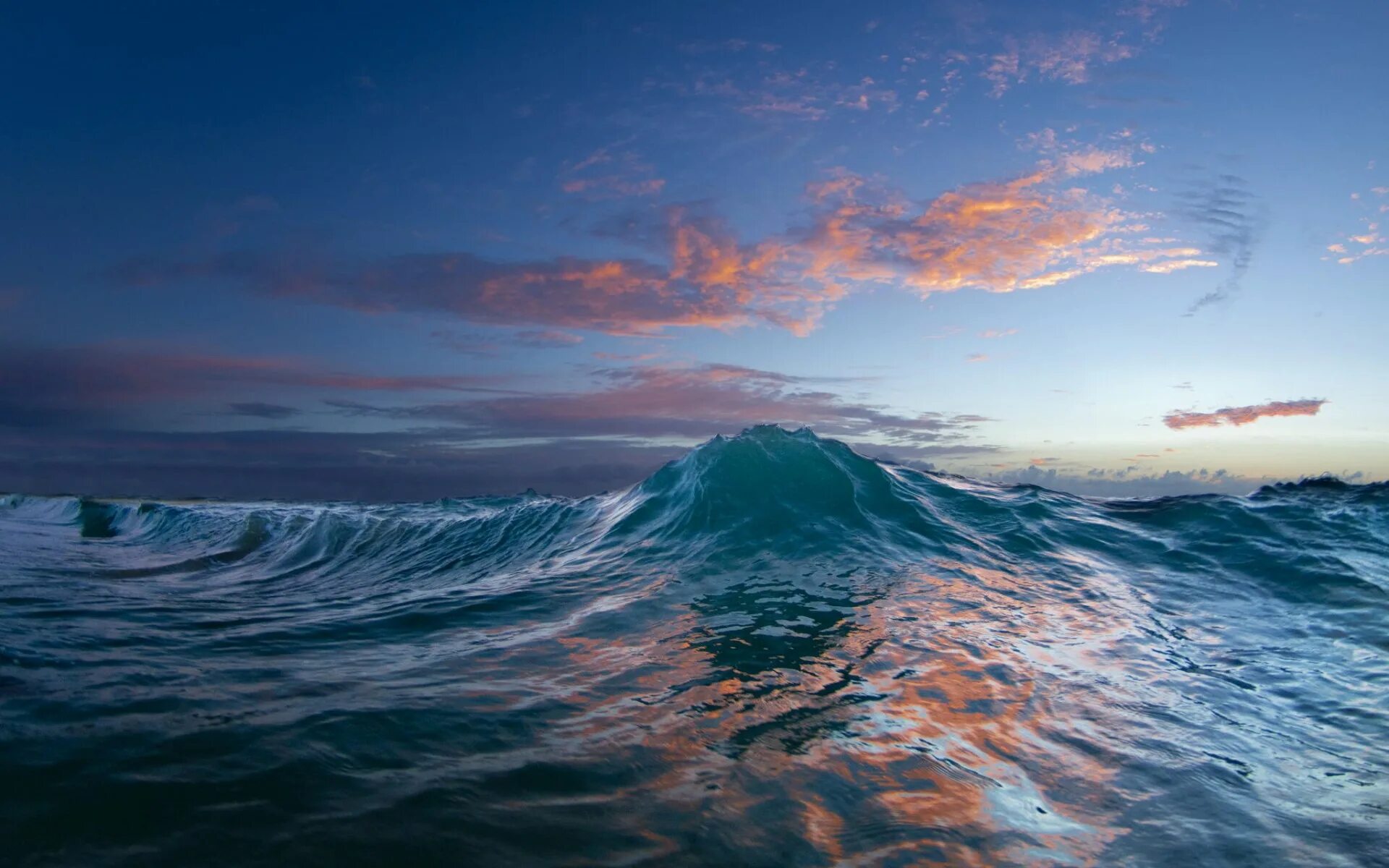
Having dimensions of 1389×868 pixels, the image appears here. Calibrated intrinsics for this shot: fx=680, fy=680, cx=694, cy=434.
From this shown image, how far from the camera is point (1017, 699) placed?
17.2ft

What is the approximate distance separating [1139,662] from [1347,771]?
2.04m

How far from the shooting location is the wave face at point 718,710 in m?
3.18

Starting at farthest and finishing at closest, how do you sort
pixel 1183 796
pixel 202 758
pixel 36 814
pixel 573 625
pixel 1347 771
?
pixel 573 625 < pixel 1347 771 < pixel 1183 796 < pixel 202 758 < pixel 36 814

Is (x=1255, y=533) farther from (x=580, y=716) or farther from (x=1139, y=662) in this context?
(x=580, y=716)

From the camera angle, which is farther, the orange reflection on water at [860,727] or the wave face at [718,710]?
the orange reflection on water at [860,727]

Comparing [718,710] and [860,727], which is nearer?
[860,727]

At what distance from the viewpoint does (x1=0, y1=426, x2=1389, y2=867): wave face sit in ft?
10.4

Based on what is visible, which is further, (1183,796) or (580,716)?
(580,716)

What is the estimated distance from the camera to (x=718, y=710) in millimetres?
4684

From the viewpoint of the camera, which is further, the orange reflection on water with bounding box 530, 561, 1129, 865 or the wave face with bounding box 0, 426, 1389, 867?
the orange reflection on water with bounding box 530, 561, 1129, 865

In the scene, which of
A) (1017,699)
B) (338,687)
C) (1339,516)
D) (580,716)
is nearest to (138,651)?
(338,687)

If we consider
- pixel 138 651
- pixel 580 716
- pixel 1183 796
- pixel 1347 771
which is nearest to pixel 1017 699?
pixel 1183 796

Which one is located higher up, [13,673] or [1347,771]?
[13,673]

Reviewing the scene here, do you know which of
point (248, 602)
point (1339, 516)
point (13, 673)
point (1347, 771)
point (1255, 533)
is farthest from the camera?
point (1339, 516)
